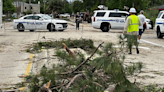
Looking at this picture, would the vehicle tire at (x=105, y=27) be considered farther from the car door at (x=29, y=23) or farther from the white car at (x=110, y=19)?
the car door at (x=29, y=23)

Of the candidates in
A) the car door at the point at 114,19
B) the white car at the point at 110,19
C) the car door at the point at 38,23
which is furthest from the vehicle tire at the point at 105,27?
the car door at the point at 38,23

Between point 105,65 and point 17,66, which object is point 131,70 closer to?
point 105,65

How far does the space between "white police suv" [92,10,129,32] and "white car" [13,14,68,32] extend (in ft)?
10.1

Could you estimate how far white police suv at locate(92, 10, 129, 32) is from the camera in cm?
2598

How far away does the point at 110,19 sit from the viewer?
26.1 meters

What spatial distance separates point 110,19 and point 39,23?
5.97m

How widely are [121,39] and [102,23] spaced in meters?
18.3

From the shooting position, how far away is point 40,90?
4.73 meters

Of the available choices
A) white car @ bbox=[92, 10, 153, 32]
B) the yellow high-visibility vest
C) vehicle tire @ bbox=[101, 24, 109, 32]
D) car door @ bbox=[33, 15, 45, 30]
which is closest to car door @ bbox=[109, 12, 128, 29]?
white car @ bbox=[92, 10, 153, 32]

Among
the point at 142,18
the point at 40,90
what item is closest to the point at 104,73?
the point at 40,90

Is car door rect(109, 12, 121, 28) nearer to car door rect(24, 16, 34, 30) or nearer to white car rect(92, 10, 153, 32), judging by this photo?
white car rect(92, 10, 153, 32)

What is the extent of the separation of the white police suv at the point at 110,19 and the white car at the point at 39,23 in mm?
3069

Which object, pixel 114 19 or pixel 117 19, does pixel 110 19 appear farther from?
pixel 117 19

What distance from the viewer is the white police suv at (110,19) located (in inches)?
1023
